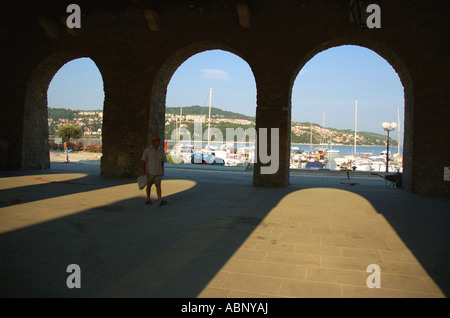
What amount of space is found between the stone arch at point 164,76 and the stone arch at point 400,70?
2.19 meters

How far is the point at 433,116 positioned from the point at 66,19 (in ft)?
37.1

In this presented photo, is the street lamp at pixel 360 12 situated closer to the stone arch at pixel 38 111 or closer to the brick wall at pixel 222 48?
the brick wall at pixel 222 48

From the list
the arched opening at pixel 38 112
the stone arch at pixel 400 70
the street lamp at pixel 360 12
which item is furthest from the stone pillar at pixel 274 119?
the arched opening at pixel 38 112

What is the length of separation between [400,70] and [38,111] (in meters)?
12.2

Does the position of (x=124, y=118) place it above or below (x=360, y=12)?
below

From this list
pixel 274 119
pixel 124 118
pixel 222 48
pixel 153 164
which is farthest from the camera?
pixel 124 118

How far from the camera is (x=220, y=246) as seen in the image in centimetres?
381

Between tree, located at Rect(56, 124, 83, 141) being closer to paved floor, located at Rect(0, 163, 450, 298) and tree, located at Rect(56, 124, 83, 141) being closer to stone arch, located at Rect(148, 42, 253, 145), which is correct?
stone arch, located at Rect(148, 42, 253, 145)

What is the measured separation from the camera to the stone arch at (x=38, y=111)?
38.1 feet

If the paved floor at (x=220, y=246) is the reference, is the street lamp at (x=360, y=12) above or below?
above

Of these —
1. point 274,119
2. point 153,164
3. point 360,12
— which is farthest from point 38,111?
point 360,12

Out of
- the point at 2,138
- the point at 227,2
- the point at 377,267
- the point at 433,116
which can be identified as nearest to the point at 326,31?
the point at 227,2

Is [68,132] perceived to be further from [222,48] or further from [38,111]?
[222,48]
